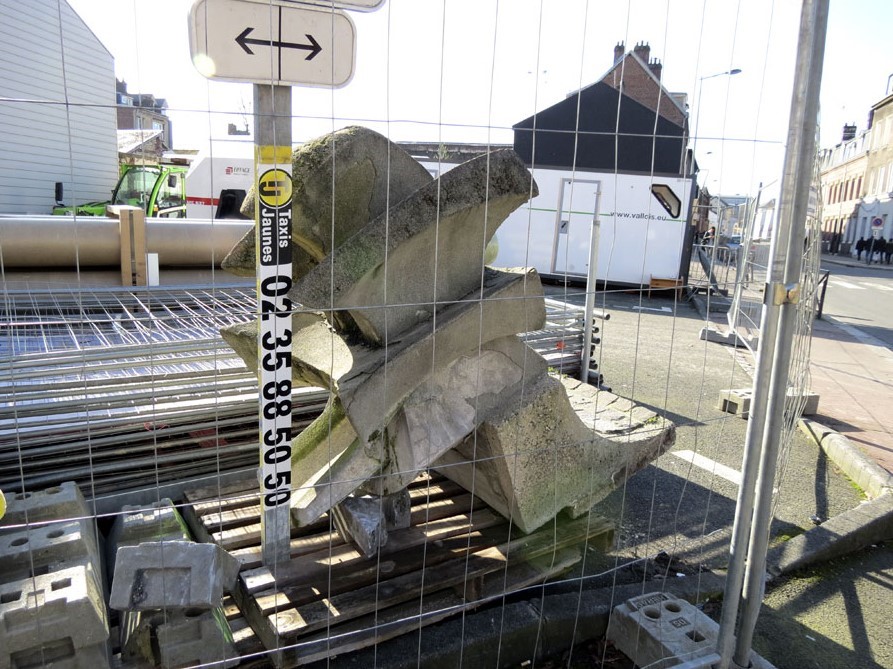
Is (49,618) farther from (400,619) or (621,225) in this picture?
(621,225)

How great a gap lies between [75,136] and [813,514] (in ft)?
37.4

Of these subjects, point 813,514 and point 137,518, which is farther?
point 813,514

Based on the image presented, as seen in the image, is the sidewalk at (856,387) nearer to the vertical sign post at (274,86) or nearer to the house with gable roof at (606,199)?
the house with gable roof at (606,199)

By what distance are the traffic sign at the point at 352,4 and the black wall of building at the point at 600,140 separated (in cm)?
1212

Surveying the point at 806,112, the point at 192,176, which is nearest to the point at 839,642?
the point at 806,112

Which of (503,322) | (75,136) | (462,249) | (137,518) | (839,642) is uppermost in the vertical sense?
(75,136)

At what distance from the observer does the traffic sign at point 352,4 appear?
2.23 m

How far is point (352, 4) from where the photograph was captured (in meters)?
2.28

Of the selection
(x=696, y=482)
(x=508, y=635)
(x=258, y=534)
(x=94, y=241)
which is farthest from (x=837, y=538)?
(x=94, y=241)

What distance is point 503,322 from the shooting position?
305cm

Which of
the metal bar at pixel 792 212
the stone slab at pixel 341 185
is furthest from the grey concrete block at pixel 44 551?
the metal bar at pixel 792 212

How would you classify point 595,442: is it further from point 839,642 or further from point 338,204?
point 338,204

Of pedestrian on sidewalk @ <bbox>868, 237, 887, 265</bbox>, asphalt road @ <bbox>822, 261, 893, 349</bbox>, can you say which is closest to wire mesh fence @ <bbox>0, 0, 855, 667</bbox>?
asphalt road @ <bbox>822, 261, 893, 349</bbox>

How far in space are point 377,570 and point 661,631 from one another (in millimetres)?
1279
